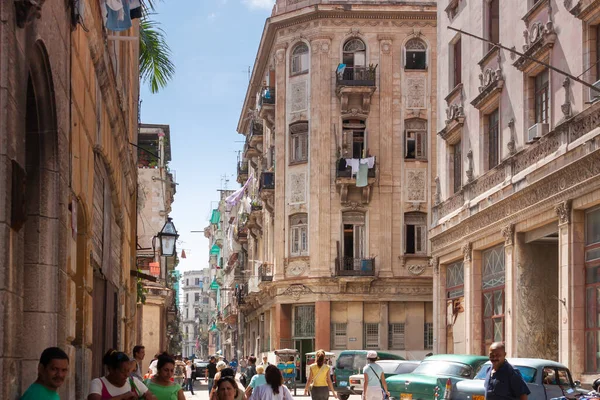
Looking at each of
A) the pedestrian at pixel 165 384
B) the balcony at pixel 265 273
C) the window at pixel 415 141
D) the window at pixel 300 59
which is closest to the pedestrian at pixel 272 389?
A: the pedestrian at pixel 165 384

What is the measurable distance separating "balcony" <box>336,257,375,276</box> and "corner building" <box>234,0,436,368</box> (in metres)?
0.05

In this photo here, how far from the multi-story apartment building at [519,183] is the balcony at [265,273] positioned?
16273mm

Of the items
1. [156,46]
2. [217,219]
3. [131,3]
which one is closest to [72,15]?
[131,3]

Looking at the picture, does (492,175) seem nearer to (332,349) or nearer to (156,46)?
(156,46)

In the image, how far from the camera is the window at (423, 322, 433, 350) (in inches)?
1950

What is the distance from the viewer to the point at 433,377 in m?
21.3

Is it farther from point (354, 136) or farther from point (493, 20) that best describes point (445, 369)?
point (354, 136)

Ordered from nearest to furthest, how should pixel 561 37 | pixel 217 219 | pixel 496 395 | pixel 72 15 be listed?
pixel 72 15
pixel 496 395
pixel 561 37
pixel 217 219

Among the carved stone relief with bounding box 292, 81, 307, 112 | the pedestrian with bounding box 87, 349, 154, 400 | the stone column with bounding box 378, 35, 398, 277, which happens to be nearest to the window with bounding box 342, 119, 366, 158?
the stone column with bounding box 378, 35, 398, 277

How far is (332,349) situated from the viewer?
49.2 meters

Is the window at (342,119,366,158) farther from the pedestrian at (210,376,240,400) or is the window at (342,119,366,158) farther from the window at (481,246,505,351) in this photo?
the pedestrian at (210,376,240,400)

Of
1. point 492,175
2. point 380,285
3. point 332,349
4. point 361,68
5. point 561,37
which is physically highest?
point 361,68

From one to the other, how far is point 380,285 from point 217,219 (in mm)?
59473

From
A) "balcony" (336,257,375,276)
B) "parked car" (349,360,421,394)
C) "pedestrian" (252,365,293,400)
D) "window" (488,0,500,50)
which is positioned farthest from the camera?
"balcony" (336,257,375,276)
